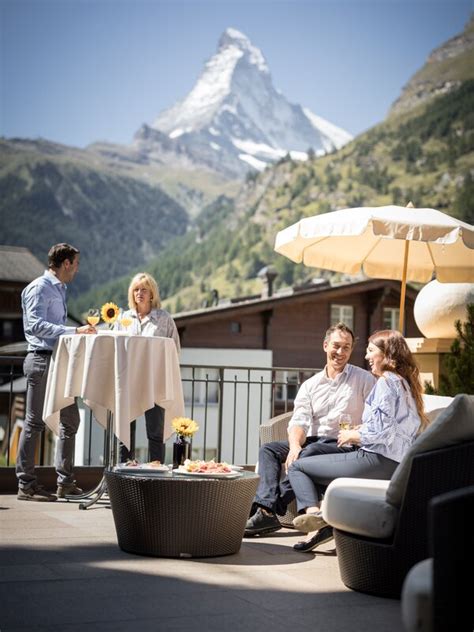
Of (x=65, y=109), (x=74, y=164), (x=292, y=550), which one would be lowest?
(x=292, y=550)

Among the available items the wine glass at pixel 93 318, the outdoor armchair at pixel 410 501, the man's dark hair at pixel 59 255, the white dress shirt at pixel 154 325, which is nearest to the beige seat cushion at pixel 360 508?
the outdoor armchair at pixel 410 501

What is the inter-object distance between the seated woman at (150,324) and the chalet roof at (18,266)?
4618 cm

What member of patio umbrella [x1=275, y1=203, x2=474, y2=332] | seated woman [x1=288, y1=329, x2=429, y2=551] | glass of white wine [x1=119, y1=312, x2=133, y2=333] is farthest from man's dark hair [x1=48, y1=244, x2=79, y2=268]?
seated woman [x1=288, y1=329, x2=429, y2=551]

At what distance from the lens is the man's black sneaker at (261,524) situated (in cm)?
481

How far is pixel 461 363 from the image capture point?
6.57 metres

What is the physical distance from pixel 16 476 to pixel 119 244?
10632cm

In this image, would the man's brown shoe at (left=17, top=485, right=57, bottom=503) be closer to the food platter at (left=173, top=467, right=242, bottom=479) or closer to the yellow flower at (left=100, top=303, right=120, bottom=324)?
the yellow flower at (left=100, top=303, right=120, bottom=324)

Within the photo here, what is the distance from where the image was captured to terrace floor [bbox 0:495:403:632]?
2992mm

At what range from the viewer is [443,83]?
3841 inches

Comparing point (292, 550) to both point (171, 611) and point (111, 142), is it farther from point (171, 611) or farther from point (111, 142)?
point (111, 142)

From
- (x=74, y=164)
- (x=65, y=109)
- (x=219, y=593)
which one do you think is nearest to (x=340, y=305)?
(x=219, y=593)

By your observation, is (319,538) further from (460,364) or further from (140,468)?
(460,364)

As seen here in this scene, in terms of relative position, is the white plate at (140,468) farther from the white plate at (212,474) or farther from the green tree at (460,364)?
the green tree at (460,364)

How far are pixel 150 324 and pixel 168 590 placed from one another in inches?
102
